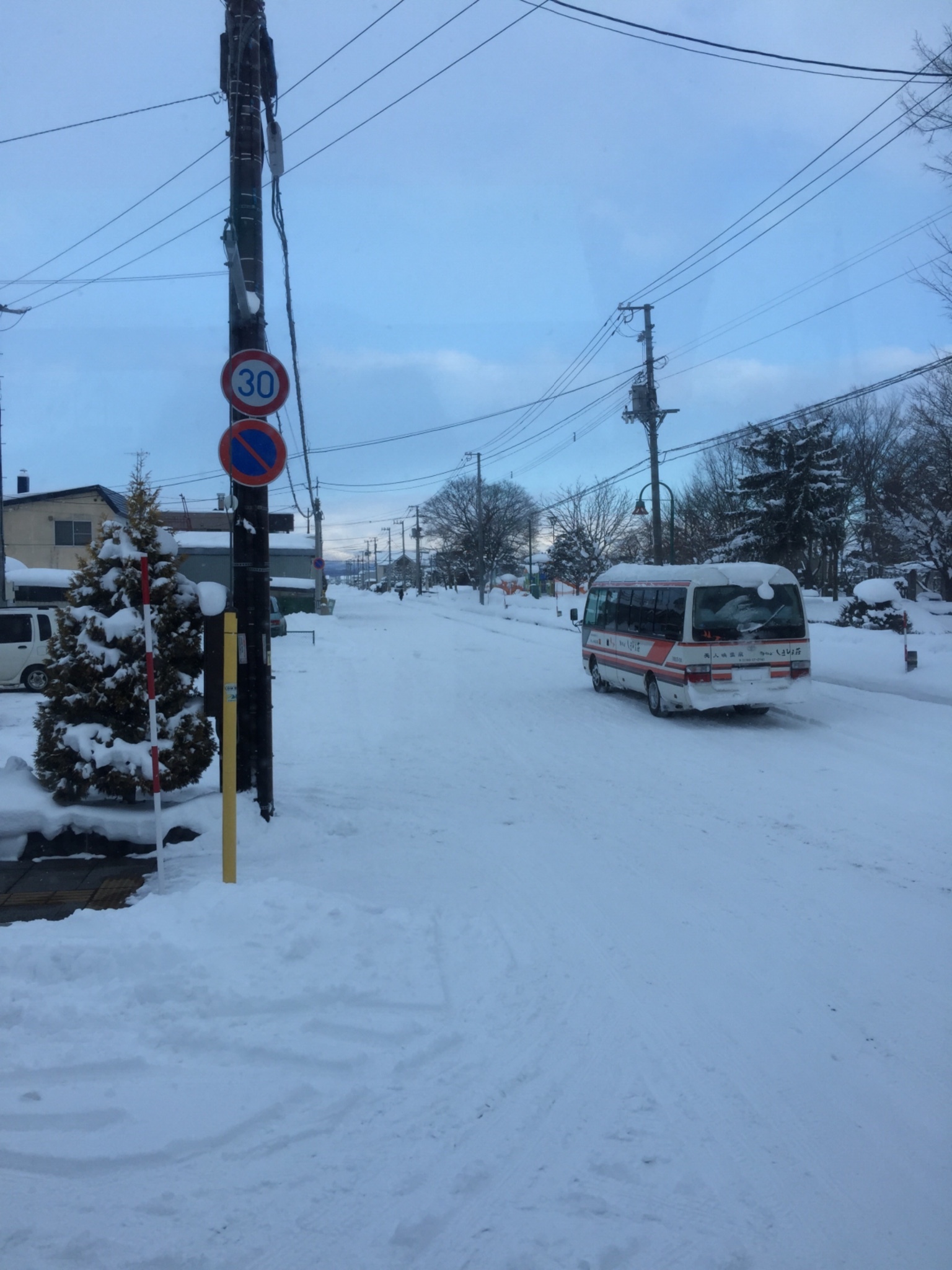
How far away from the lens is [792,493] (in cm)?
4059

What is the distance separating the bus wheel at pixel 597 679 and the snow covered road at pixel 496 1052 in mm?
8848

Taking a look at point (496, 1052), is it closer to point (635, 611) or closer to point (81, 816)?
point (81, 816)

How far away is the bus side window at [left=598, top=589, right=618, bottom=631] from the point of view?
16.0 m

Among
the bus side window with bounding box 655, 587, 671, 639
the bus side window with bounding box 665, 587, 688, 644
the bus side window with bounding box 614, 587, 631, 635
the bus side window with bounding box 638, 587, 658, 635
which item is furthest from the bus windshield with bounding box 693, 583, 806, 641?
the bus side window with bounding box 614, 587, 631, 635

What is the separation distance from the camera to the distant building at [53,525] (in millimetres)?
42844

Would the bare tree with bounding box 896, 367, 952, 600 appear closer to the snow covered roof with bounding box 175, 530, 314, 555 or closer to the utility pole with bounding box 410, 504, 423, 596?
the snow covered roof with bounding box 175, 530, 314, 555

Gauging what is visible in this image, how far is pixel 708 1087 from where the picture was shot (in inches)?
144

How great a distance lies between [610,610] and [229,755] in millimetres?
11258

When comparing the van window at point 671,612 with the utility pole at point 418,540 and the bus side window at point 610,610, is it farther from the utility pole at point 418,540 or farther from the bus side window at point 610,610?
the utility pole at point 418,540

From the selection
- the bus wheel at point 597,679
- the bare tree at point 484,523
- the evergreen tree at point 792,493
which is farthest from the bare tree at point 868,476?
the bare tree at point 484,523

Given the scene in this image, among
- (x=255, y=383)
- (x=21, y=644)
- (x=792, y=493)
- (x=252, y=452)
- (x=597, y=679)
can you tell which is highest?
(x=792, y=493)

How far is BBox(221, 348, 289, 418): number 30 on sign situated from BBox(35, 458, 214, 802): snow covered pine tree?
4.03 ft

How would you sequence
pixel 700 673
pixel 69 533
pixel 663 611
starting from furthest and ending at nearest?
pixel 69 533 < pixel 663 611 < pixel 700 673

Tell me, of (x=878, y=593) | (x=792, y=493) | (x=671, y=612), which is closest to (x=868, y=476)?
(x=792, y=493)
